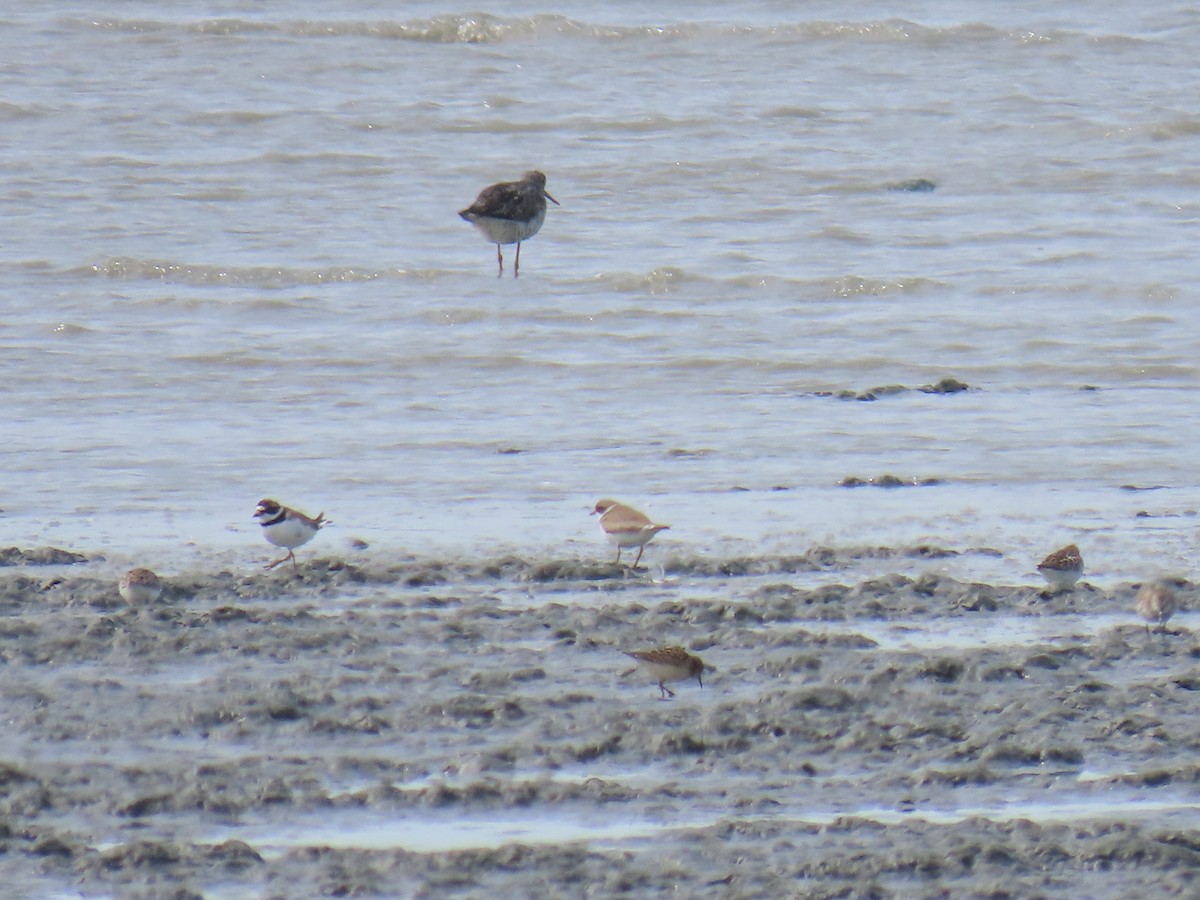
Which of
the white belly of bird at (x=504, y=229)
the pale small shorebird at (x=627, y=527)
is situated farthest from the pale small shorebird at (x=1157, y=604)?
the white belly of bird at (x=504, y=229)

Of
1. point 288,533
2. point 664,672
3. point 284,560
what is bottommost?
point 284,560

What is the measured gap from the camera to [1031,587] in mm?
6336

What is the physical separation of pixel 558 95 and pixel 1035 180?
6.34 m

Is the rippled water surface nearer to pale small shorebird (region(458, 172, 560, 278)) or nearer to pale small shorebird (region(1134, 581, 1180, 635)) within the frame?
pale small shorebird (region(458, 172, 560, 278))

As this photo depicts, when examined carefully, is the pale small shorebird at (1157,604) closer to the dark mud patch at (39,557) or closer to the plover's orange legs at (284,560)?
the plover's orange legs at (284,560)

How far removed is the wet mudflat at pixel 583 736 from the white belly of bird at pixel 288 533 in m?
0.13

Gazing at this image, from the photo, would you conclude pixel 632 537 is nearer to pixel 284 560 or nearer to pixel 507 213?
pixel 284 560

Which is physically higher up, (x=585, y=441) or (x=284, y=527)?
(x=284, y=527)

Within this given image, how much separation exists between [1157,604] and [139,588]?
2985mm

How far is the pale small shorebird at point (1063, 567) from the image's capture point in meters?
6.19

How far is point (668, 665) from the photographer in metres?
5.13

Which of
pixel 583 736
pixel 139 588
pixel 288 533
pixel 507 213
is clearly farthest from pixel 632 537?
pixel 507 213

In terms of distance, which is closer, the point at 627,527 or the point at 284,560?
the point at 627,527

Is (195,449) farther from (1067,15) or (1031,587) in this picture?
(1067,15)
